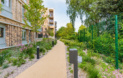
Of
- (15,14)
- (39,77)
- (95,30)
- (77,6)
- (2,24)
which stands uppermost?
(77,6)

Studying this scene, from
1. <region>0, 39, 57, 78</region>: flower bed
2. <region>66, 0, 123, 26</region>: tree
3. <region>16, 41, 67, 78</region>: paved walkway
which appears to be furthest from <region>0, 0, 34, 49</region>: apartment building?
<region>66, 0, 123, 26</region>: tree

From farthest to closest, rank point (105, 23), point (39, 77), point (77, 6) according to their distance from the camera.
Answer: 1. point (77, 6)
2. point (105, 23)
3. point (39, 77)

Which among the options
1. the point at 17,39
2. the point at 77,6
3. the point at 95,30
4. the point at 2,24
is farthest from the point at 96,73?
the point at 77,6

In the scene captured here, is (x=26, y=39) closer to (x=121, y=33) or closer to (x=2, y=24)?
(x=2, y=24)

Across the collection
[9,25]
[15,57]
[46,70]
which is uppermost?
[9,25]

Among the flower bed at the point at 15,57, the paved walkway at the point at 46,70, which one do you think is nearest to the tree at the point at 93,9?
the paved walkway at the point at 46,70

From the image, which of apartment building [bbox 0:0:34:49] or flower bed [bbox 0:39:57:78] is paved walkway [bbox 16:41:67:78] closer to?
flower bed [bbox 0:39:57:78]

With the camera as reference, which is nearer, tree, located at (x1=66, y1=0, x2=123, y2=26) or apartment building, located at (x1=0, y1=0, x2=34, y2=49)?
apartment building, located at (x1=0, y1=0, x2=34, y2=49)

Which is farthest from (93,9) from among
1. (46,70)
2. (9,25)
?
(9,25)

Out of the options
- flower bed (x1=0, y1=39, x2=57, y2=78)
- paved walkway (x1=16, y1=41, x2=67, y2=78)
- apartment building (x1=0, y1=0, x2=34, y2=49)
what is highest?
apartment building (x1=0, y1=0, x2=34, y2=49)

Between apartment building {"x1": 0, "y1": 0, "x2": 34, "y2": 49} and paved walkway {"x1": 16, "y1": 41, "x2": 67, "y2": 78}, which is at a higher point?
apartment building {"x1": 0, "y1": 0, "x2": 34, "y2": 49}

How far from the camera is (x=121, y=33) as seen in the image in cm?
446

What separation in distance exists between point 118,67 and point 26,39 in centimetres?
1281

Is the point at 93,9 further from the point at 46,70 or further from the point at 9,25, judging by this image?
the point at 9,25
